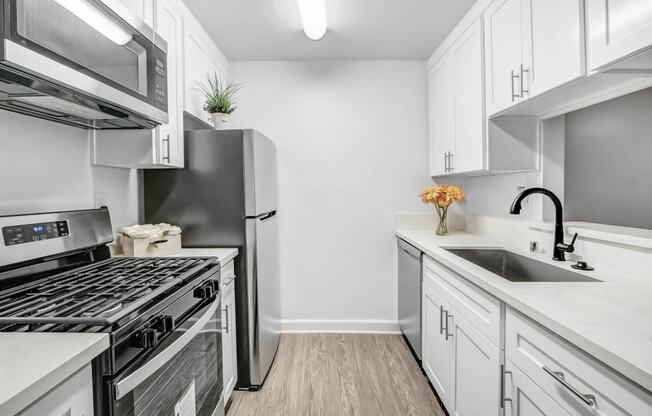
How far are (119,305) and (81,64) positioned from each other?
2.43 feet

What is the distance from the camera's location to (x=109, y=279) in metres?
1.24

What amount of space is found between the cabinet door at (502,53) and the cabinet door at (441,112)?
500 mm

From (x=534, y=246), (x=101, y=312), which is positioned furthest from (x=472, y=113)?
(x=101, y=312)

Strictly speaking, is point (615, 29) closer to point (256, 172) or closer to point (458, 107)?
point (458, 107)

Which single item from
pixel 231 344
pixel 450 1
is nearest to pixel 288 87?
pixel 450 1

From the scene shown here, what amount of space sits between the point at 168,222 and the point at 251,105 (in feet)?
4.46

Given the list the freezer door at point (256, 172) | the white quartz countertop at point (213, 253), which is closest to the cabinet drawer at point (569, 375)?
the white quartz countertop at point (213, 253)

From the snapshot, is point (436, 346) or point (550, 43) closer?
point (550, 43)

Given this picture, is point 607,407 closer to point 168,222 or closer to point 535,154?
point 535,154

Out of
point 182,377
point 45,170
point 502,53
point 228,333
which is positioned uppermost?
point 502,53

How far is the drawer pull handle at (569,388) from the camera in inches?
31.0

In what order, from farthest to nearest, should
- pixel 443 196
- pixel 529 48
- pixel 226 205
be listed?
pixel 443 196 → pixel 226 205 → pixel 529 48

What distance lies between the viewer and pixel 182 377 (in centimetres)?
119

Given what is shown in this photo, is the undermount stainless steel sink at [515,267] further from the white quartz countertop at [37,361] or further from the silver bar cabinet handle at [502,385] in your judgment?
the white quartz countertop at [37,361]
